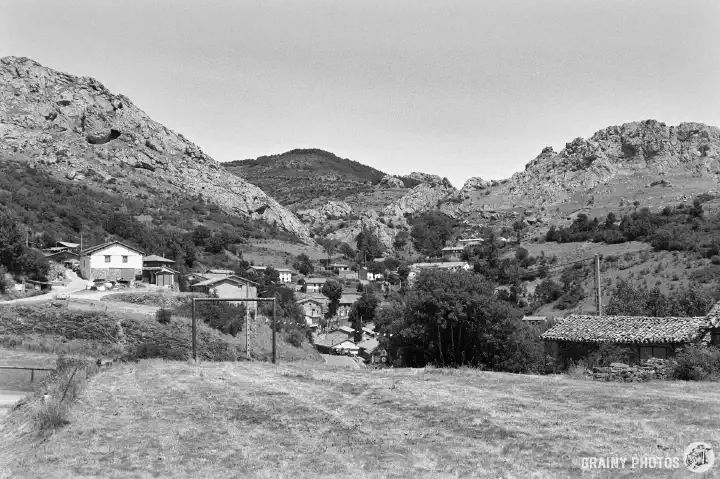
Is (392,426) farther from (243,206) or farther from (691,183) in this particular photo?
(691,183)

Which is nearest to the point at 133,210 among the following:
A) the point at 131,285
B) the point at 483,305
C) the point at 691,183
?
the point at 131,285

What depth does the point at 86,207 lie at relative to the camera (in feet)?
289

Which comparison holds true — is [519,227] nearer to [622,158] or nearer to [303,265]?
[622,158]

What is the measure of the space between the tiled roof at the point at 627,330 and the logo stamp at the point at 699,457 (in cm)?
1732

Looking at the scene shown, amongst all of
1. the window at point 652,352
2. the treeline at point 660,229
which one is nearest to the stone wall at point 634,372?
the window at point 652,352

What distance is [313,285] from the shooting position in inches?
3642

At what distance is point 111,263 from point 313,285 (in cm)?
3669

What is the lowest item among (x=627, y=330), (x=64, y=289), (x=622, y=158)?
(x=627, y=330)

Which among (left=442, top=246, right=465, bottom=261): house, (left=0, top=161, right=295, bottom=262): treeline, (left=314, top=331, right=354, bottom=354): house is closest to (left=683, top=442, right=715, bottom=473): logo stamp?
(left=314, top=331, right=354, bottom=354): house

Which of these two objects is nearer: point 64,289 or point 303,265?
point 64,289

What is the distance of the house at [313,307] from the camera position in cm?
8015

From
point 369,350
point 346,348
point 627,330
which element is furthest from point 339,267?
point 627,330

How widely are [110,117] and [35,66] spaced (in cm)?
1622

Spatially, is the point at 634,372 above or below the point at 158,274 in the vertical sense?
below
